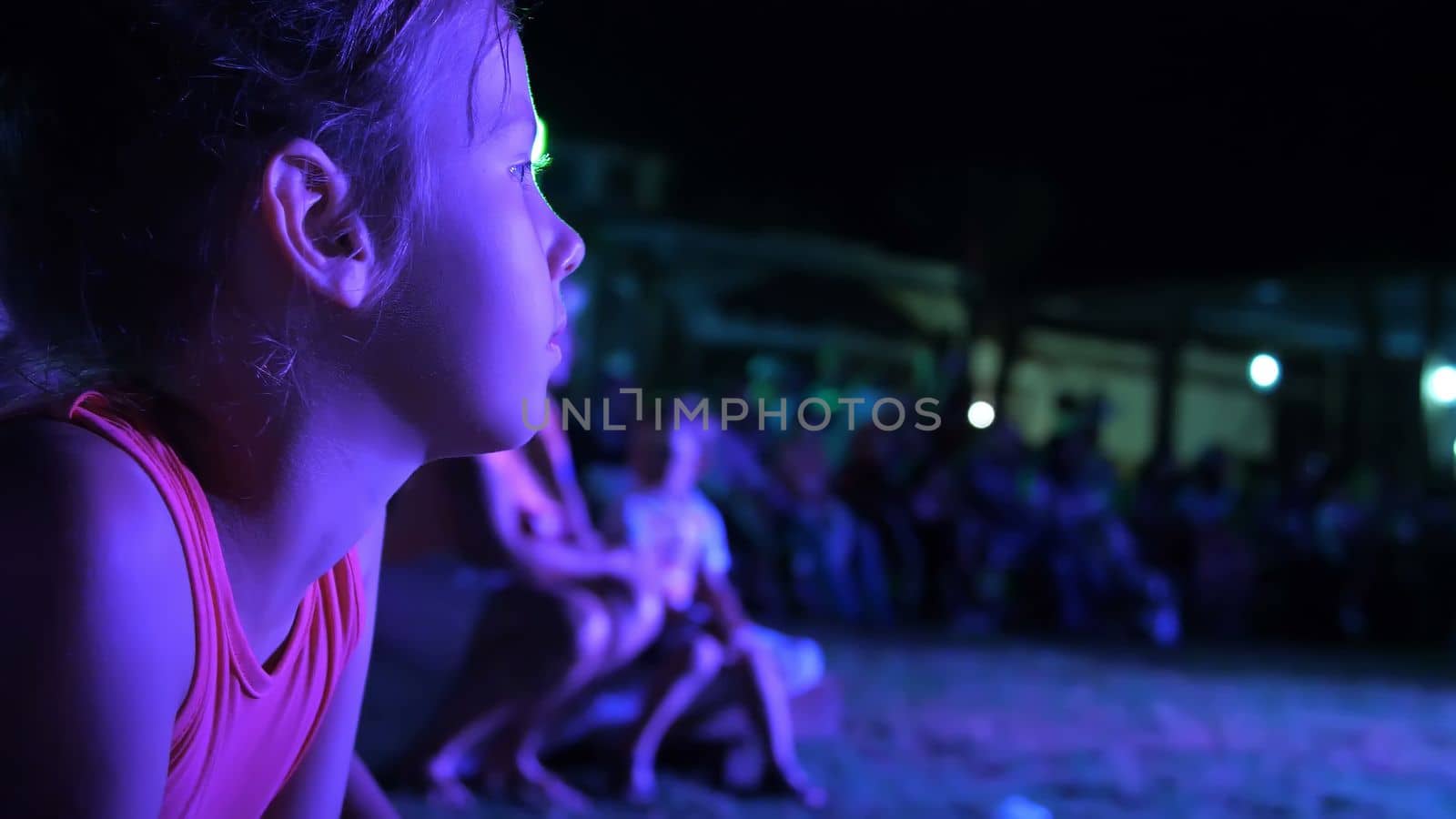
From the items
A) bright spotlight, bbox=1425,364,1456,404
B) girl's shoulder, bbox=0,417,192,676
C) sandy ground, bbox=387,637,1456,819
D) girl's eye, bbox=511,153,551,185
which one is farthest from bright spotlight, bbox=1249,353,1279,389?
girl's shoulder, bbox=0,417,192,676

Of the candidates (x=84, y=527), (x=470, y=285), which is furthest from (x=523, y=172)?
(x=84, y=527)

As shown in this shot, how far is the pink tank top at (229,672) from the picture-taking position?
54cm

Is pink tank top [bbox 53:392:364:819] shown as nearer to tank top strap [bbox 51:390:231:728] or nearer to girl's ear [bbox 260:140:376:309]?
tank top strap [bbox 51:390:231:728]

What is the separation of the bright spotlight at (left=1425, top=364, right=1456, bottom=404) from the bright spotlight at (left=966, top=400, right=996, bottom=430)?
5271 millimetres

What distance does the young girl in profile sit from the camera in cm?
49

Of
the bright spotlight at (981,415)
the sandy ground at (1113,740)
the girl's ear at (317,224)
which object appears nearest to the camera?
the girl's ear at (317,224)

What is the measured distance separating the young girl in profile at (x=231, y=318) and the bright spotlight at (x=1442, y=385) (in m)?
13.6

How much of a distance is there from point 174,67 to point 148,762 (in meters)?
0.37

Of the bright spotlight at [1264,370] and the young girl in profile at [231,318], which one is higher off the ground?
the bright spotlight at [1264,370]

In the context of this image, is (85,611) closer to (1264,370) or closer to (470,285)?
(470,285)

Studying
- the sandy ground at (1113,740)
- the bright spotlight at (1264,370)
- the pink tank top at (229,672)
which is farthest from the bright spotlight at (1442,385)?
the pink tank top at (229,672)

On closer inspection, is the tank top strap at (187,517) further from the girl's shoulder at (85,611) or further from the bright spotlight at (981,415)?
the bright spotlight at (981,415)

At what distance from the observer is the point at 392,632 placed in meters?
2.88

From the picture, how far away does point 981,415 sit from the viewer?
32.0 ft
